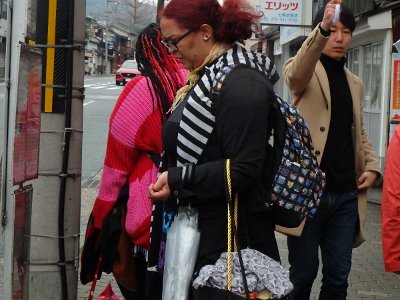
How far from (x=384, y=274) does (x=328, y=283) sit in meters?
2.48

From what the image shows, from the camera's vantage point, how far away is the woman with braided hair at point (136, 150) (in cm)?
367

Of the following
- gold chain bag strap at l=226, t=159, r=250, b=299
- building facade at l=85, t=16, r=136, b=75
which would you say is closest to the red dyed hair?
gold chain bag strap at l=226, t=159, r=250, b=299

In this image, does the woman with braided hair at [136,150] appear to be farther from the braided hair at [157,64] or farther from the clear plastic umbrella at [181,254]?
the clear plastic umbrella at [181,254]

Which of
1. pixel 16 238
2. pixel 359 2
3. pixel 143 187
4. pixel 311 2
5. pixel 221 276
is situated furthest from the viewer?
pixel 311 2

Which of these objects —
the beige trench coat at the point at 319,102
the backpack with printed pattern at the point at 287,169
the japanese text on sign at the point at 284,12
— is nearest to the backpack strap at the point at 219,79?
the backpack with printed pattern at the point at 287,169

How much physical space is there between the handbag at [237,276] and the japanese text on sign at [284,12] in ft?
45.6

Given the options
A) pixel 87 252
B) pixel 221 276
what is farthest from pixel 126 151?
pixel 221 276

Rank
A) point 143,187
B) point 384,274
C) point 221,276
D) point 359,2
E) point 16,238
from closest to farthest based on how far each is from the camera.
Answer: point 221,276 → point 16,238 → point 143,187 → point 384,274 → point 359,2

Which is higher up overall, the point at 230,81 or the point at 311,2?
the point at 311,2

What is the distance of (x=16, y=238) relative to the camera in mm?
3158

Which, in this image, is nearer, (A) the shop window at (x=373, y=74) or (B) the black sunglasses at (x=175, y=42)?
(B) the black sunglasses at (x=175, y=42)

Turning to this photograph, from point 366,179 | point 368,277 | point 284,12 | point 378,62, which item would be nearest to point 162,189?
point 366,179

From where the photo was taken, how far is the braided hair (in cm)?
377

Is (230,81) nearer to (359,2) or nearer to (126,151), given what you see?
(126,151)
